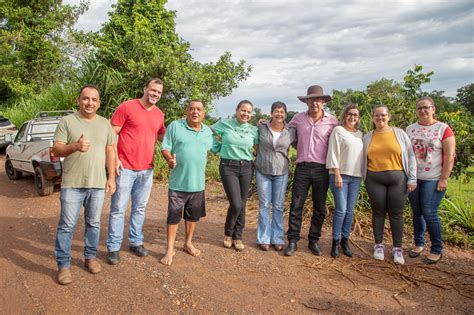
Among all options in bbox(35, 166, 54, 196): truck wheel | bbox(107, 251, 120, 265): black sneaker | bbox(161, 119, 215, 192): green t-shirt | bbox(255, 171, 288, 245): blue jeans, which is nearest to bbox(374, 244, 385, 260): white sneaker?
bbox(255, 171, 288, 245): blue jeans

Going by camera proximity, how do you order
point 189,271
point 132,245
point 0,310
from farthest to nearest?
point 132,245
point 189,271
point 0,310

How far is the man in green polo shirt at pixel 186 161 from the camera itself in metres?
4.00

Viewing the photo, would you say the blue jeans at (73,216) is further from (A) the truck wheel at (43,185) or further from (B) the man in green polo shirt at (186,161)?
(A) the truck wheel at (43,185)

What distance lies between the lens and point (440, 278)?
13.2 feet

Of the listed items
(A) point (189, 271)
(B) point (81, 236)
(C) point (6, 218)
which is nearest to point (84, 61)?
(C) point (6, 218)

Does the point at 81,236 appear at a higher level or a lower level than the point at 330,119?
lower

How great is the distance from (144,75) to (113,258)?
783 cm

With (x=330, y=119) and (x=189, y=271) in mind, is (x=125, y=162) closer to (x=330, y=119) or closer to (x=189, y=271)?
(x=189, y=271)

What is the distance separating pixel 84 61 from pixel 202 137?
31.5 feet

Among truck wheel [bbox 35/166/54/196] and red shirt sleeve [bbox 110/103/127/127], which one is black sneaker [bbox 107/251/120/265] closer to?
red shirt sleeve [bbox 110/103/127/127]

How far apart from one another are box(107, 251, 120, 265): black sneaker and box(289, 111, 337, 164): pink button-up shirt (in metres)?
2.34

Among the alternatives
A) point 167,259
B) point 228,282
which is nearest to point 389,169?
point 228,282

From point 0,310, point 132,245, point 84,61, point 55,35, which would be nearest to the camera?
point 0,310

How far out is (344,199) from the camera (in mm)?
4371
